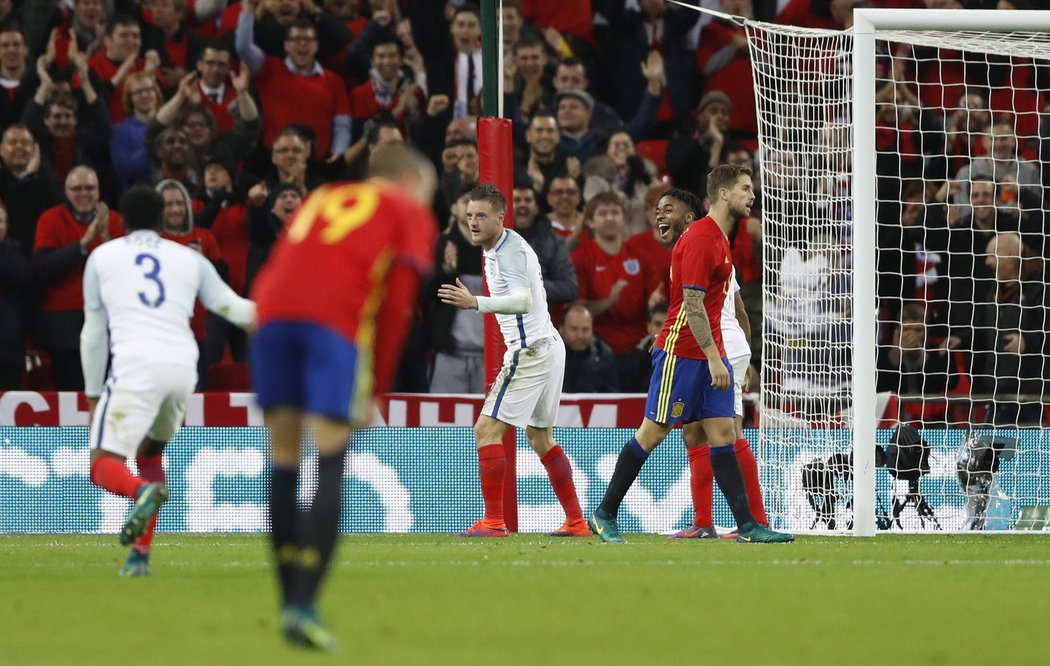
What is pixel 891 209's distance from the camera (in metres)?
13.5

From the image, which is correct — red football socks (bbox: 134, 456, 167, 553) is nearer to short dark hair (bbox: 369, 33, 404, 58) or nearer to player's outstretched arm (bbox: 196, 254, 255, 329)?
player's outstretched arm (bbox: 196, 254, 255, 329)

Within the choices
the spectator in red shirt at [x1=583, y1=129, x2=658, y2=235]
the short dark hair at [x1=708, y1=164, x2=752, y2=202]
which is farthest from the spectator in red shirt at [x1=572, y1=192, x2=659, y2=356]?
the short dark hair at [x1=708, y1=164, x2=752, y2=202]

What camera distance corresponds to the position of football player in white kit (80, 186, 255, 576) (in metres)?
7.15

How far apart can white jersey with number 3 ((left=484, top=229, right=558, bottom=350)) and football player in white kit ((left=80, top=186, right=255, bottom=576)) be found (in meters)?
3.26

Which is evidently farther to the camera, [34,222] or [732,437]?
[34,222]

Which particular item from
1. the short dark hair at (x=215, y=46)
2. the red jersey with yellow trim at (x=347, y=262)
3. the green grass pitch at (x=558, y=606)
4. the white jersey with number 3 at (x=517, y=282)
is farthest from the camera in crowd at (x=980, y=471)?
the red jersey with yellow trim at (x=347, y=262)

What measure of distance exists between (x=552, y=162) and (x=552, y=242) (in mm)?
1271

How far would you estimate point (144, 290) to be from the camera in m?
7.17

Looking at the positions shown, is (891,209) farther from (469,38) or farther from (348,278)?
(348,278)

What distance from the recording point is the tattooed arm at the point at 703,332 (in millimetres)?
9492

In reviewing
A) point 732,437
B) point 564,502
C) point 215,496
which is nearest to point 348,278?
point 732,437

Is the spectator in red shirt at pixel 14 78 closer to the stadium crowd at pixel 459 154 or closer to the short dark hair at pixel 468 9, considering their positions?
the stadium crowd at pixel 459 154

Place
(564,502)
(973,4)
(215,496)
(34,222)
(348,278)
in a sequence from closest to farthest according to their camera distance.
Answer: (348,278), (564,502), (215,496), (34,222), (973,4)

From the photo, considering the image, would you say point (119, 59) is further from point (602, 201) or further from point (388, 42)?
point (602, 201)
